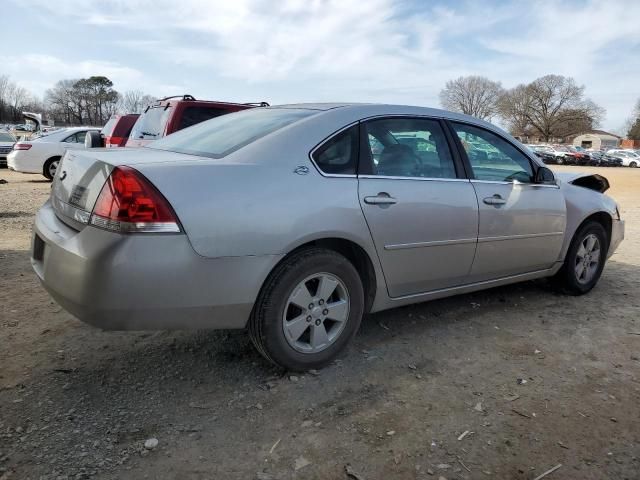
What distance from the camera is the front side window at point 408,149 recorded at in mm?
3314

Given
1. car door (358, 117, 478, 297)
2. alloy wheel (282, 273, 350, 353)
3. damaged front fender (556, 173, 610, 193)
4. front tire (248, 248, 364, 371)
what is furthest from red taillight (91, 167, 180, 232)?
damaged front fender (556, 173, 610, 193)

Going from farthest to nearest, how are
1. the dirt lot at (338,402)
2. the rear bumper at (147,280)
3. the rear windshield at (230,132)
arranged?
the rear windshield at (230,132), the rear bumper at (147,280), the dirt lot at (338,402)

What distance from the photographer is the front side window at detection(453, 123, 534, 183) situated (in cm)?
387

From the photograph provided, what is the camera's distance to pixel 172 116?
26.5 ft

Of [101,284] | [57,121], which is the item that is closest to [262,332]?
[101,284]

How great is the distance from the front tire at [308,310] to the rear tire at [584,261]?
7.73 ft

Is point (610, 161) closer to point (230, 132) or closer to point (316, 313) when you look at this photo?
point (230, 132)

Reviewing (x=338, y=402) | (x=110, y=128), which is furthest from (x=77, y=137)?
(x=338, y=402)

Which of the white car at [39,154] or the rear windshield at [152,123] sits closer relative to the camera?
the rear windshield at [152,123]

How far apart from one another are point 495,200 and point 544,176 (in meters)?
0.69

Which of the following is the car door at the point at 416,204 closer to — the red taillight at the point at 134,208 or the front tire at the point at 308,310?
the front tire at the point at 308,310

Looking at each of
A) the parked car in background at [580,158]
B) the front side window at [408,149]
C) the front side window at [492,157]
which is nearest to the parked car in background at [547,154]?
the parked car in background at [580,158]

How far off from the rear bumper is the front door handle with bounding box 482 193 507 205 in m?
1.77

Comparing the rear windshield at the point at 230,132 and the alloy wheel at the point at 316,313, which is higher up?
the rear windshield at the point at 230,132
